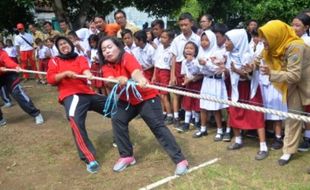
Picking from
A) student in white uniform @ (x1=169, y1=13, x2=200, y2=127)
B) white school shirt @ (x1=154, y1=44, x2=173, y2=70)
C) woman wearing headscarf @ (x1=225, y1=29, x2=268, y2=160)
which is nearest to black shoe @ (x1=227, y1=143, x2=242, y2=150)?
woman wearing headscarf @ (x1=225, y1=29, x2=268, y2=160)

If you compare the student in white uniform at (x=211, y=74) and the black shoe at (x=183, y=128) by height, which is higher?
the student in white uniform at (x=211, y=74)

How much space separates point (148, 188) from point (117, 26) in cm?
404

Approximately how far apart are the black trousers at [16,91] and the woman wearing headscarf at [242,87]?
3.66m

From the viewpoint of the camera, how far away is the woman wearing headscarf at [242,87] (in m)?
4.72

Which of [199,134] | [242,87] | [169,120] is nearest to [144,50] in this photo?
[169,120]

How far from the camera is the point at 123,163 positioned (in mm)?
4664

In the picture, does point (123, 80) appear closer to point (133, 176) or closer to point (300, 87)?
point (133, 176)

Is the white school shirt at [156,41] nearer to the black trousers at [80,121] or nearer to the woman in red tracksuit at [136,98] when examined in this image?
the black trousers at [80,121]

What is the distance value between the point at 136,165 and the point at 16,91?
10.3 feet

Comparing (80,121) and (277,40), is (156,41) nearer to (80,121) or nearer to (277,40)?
(80,121)

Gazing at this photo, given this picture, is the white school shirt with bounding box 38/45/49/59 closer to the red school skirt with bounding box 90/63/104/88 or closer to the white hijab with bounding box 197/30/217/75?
the red school skirt with bounding box 90/63/104/88

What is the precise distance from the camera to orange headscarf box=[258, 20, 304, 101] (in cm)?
397

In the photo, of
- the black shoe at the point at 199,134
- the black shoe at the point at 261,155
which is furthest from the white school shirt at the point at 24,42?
the black shoe at the point at 261,155

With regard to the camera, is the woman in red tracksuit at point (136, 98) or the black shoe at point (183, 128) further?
the black shoe at point (183, 128)
